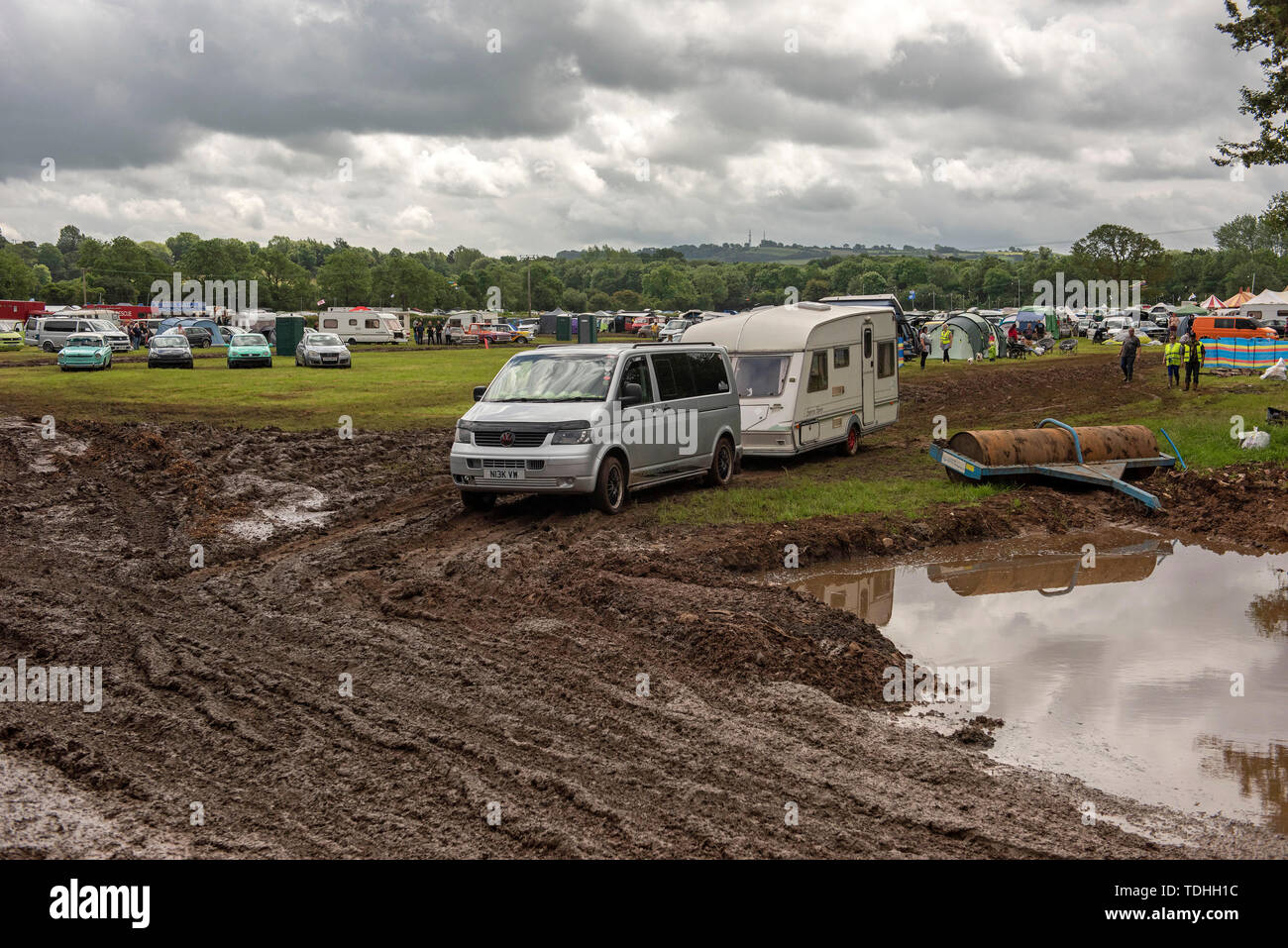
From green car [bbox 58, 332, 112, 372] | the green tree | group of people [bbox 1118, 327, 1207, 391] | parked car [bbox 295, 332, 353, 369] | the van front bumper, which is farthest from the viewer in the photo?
the green tree

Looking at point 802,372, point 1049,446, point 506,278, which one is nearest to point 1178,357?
point 1049,446

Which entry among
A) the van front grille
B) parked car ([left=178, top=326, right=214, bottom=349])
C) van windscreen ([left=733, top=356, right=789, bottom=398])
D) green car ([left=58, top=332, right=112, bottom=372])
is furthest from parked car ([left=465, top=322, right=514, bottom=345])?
the van front grille

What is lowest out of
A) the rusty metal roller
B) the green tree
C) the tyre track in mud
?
the tyre track in mud

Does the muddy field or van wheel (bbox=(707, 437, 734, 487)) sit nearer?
the muddy field

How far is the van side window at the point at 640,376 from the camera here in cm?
1437

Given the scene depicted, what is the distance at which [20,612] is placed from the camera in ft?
29.1

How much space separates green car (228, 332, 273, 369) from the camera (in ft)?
139

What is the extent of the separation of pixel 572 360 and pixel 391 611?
5.93 meters

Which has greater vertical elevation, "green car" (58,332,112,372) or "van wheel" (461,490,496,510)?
"green car" (58,332,112,372)

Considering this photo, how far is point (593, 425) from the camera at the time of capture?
43.4ft

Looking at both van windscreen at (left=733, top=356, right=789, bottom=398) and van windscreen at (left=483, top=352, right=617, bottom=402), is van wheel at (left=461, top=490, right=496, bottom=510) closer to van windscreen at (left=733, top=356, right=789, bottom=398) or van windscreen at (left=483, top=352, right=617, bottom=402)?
van windscreen at (left=483, top=352, right=617, bottom=402)

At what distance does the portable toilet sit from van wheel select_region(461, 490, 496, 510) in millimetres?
45073

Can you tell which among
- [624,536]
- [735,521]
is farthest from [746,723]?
[735,521]

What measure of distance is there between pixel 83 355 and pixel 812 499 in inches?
1293
